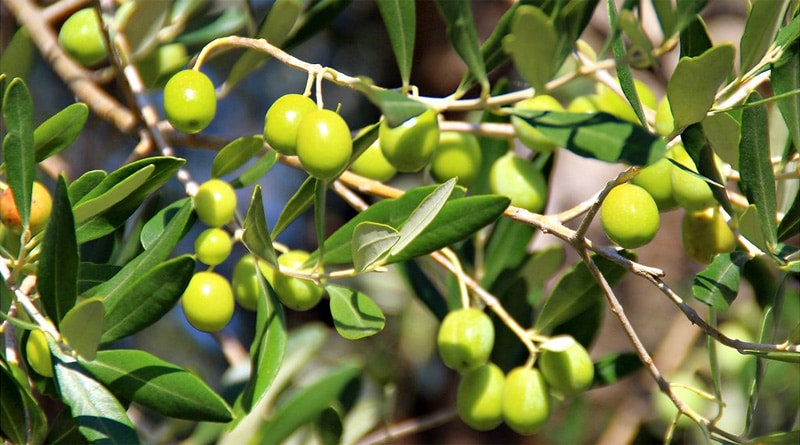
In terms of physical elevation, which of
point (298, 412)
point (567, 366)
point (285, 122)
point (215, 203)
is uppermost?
point (285, 122)

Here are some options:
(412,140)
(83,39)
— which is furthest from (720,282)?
(83,39)

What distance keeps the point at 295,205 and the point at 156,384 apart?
231 millimetres

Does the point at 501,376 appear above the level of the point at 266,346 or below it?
below

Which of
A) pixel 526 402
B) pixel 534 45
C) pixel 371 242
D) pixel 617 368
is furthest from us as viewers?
pixel 617 368

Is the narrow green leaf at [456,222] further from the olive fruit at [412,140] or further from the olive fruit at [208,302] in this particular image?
the olive fruit at [208,302]

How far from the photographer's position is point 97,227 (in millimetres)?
848

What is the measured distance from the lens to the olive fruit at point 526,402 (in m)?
0.96

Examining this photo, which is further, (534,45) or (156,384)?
(156,384)

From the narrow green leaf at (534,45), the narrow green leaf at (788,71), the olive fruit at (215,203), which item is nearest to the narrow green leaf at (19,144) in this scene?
the olive fruit at (215,203)

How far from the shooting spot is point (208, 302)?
0.86 meters

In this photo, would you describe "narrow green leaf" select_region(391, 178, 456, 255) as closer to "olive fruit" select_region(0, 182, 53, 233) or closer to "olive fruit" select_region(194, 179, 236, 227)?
"olive fruit" select_region(194, 179, 236, 227)

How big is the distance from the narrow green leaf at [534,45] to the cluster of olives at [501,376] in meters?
0.33

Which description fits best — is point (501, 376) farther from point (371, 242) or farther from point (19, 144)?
point (19, 144)

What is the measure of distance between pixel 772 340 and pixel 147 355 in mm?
632
